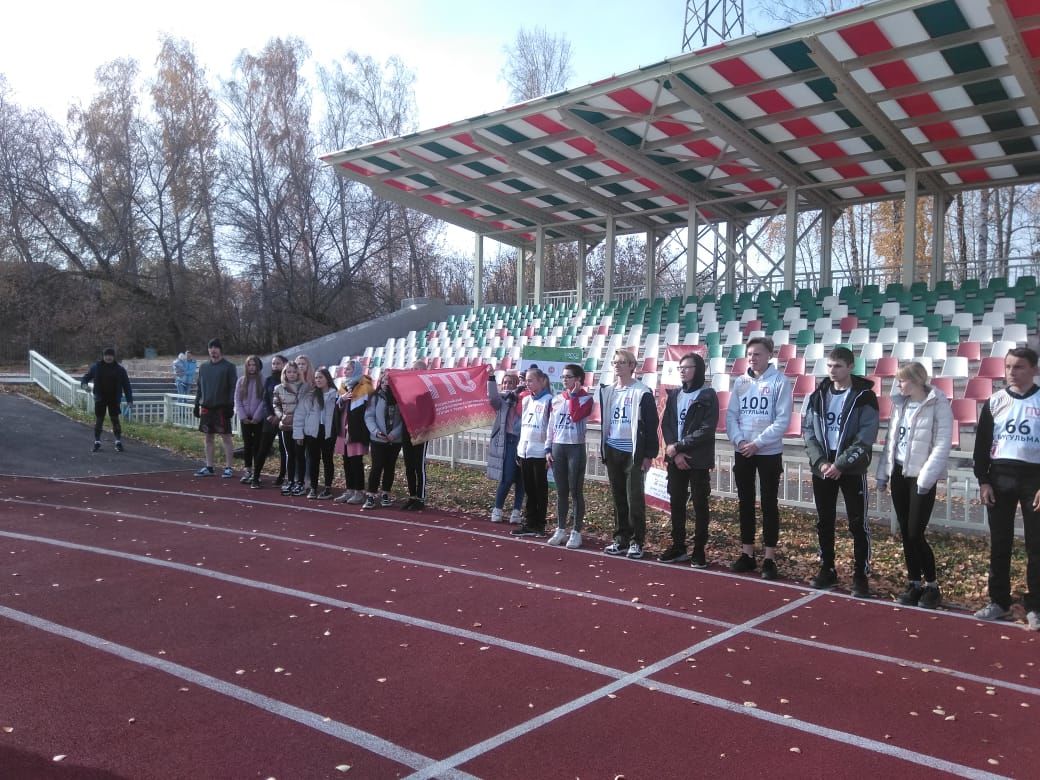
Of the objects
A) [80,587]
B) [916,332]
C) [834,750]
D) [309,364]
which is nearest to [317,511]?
[309,364]

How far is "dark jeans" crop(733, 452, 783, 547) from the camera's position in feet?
21.0

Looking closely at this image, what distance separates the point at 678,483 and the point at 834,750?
12.0 ft

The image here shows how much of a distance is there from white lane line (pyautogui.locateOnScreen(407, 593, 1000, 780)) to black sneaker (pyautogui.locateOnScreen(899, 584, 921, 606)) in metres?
2.29

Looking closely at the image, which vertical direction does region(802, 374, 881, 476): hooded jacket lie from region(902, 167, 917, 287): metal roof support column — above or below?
below

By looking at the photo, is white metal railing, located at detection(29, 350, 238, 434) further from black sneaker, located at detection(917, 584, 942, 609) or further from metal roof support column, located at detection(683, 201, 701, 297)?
black sneaker, located at detection(917, 584, 942, 609)

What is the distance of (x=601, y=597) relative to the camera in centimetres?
564

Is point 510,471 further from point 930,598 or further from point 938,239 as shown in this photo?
point 938,239

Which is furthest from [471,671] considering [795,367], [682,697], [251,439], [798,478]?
[795,367]

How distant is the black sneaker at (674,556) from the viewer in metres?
6.90

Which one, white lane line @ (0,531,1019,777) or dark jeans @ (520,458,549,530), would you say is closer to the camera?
white lane line @ (0,531,1019,777)

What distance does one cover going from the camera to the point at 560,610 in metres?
5.28

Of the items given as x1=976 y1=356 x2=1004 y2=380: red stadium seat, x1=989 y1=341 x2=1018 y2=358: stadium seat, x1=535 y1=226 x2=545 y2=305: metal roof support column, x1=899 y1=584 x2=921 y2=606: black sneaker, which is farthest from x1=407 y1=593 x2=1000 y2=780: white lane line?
x1=535 y1=226 x2=545 y2=305: metal roof support column

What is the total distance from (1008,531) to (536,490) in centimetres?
434

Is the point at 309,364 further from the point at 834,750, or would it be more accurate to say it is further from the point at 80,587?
the point at 834,750
